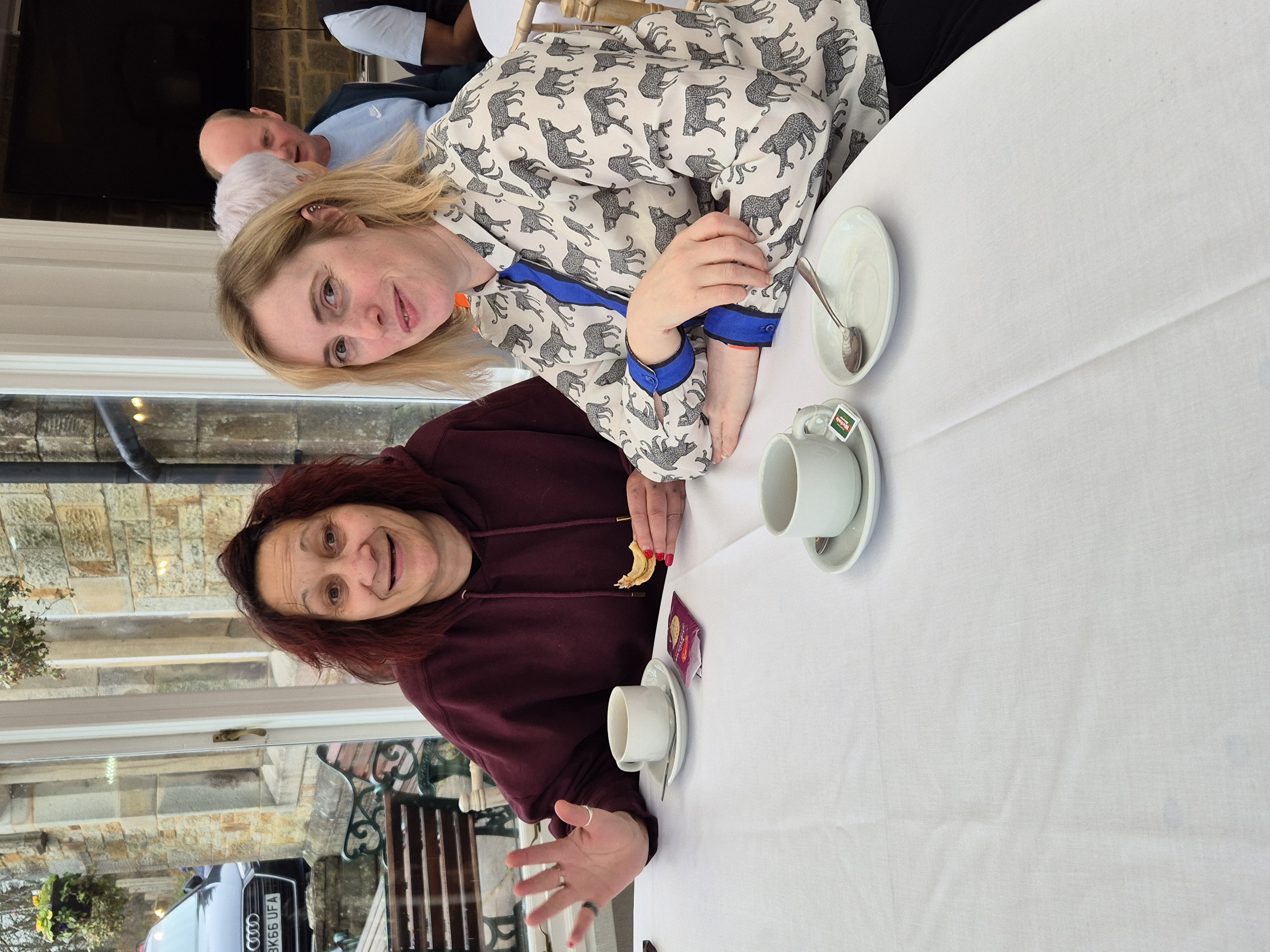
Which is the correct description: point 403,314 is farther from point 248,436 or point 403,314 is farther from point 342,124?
point 248,436

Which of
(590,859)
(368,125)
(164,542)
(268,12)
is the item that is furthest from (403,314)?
(268,12)

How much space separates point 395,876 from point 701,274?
7.60 feet

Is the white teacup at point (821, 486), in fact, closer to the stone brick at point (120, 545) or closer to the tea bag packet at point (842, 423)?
the tea bag packet at point (842, 423)

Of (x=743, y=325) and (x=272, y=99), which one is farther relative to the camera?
(x=272, y=99)

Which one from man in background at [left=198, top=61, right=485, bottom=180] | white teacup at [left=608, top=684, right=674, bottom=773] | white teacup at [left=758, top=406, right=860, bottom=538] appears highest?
man in background at [left=198, top=61, right=485, bottom=180]

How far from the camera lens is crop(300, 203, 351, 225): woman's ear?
1261 mm

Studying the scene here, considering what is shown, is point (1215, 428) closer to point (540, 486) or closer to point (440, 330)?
point (440, 330)

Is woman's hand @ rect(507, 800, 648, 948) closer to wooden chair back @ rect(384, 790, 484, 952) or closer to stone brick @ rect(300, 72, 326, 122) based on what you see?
wooden chair back @ rect(384, 790, 484, 952)

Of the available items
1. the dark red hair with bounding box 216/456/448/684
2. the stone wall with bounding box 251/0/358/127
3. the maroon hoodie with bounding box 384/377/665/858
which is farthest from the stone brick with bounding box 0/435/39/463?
the stone wall with bounding box 251/0/358/127

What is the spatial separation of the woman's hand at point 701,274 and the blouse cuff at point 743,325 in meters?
0.02

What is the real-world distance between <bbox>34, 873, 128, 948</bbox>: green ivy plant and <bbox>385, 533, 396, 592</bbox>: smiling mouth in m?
1.67

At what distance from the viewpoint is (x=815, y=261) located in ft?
3.01

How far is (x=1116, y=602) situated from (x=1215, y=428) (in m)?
0.11

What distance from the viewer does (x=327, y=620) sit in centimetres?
152
